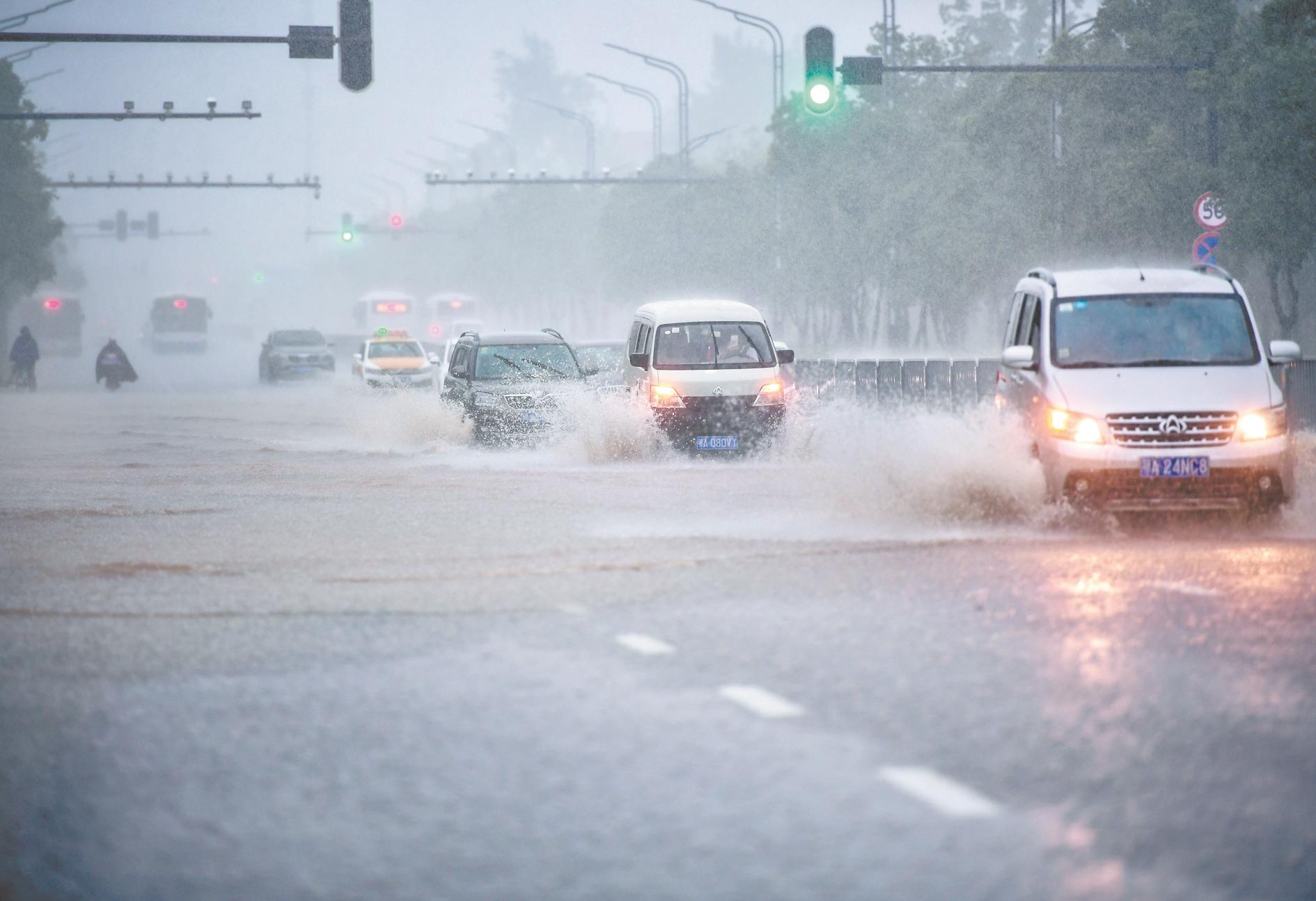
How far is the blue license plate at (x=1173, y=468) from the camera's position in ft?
46.0

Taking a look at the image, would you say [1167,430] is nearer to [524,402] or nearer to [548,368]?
[524,402]

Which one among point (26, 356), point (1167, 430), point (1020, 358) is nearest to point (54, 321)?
point (26, 356)

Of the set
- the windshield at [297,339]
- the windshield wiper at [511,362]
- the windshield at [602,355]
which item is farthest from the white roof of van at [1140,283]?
the windshield at [297,339]

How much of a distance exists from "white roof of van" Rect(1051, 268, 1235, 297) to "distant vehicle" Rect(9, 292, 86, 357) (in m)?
86.7

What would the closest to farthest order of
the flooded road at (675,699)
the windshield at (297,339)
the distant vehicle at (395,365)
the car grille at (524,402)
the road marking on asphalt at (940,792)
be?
the flooded road at (675,699) → the road marking on asphalt at (940,792) → the car grille at (524,402) → the distant vehicle at (395,365) → the windshield at (297,339)

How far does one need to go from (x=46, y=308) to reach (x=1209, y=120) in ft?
251

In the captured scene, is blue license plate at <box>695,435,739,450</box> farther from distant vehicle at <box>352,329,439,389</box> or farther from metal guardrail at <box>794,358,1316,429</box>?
distant vehicle at <box>352,329,439,389</box>

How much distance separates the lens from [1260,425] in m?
14.2

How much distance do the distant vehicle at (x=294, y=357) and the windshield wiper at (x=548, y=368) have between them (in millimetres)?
32136

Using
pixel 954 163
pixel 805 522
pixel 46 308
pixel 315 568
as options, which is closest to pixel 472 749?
pixel 315 568

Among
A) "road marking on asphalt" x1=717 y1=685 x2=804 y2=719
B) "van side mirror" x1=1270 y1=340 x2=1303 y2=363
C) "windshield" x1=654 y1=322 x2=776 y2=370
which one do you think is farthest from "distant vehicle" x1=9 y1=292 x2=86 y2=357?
"road marking on asphalt" x1=717 y1=685 x2=804 y2=719

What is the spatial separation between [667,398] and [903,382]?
9.21m

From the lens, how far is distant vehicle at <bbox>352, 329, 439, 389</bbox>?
1768 inches

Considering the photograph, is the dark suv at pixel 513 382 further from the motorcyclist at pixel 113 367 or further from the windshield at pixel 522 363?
the motorcyclist at pixel 113 367
